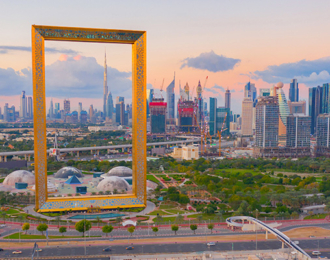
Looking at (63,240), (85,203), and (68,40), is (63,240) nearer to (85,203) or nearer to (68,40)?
(85,203)

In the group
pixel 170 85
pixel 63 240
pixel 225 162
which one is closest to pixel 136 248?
pixel 63 240

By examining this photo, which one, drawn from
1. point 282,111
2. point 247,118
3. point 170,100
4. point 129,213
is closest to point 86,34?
point 129,213

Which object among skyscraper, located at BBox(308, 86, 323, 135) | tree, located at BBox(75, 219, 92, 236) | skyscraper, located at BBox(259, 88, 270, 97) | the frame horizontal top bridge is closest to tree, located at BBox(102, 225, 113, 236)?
tree, located at BBox(75, 219, 92, 236)

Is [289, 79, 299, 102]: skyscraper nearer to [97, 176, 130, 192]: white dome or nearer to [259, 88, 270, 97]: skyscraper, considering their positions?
[259, 88, 270, 97]: skyscraper

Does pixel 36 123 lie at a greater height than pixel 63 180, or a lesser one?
greater

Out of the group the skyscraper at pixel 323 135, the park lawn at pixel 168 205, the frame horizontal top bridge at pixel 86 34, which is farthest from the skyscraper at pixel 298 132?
the frame horizontal top bridge at pixel 86 34

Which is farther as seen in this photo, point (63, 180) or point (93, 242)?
point (63, 180)
